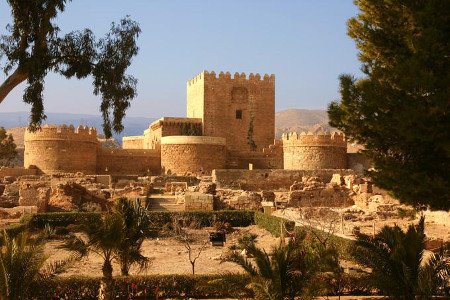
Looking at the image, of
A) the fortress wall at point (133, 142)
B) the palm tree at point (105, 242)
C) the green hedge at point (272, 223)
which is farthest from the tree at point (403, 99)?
the fortress wall at point (133, 142)

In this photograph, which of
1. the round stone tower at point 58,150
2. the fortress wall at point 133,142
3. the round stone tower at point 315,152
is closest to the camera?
the round stone tower at point 58,150

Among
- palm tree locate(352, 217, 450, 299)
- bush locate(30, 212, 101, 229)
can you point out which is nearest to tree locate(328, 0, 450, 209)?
palm tree locate(352, 217, 450, 299)

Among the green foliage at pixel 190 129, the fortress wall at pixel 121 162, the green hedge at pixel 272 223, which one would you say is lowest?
the green hedge at pixel 272 223

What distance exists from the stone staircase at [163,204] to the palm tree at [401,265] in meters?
15.2

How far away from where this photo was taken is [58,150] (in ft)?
108

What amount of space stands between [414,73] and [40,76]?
626 cm

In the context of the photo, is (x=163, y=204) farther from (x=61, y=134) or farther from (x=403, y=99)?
(x=403, y=99)

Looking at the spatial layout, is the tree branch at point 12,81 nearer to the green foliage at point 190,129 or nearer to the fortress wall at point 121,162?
the fortress wall at point 121,162

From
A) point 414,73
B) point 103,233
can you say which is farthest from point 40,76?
point 414,73

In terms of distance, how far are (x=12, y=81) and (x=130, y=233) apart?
12.0 feet

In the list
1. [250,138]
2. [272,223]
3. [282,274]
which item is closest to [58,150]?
[250,138]

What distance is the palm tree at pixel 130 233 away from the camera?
34.9 feet

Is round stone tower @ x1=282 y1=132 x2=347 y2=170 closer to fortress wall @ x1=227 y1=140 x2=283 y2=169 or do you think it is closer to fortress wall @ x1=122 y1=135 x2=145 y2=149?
fortress wall @ x1=227 y1=140 x2=283 y2=169

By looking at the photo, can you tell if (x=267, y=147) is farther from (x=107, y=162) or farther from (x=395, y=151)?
(x=395, y=151)
